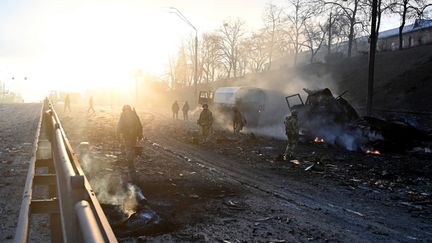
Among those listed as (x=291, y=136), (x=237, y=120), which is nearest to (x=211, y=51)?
(x=237, y=120)

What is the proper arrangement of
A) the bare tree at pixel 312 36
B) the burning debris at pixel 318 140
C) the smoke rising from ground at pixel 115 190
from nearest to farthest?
1. the smoke rising from ground at pixel 115 190
2. the burning debris at pixel 318 140
3. the bare tree at pixel 312 36

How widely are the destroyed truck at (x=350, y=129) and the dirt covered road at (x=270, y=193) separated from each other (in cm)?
63

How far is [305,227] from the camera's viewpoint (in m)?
5.76

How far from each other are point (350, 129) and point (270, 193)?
8.50 metres

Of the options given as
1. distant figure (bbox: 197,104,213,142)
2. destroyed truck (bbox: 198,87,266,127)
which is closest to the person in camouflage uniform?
distant figure (bbox: 197,104,213,142)

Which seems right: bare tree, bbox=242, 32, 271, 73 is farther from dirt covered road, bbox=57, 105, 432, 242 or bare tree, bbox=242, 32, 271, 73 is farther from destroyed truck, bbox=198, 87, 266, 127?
dirt covered road, bbox=57, 105, 432, 242

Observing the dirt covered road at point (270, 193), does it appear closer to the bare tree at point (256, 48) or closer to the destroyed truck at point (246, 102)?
the destroyed truck at point (246, 102)

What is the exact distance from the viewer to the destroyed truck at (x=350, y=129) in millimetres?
14398

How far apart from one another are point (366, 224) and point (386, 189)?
10.8 ft

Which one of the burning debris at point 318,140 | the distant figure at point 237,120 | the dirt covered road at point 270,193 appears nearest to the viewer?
the dirt covered road at point 270,193

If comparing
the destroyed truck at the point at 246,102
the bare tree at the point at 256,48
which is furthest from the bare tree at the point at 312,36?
the destroyed truck at the point at 246,102

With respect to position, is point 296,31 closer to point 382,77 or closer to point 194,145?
point 382,77

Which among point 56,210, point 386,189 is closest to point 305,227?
point 56,210

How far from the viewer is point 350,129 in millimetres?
15344
